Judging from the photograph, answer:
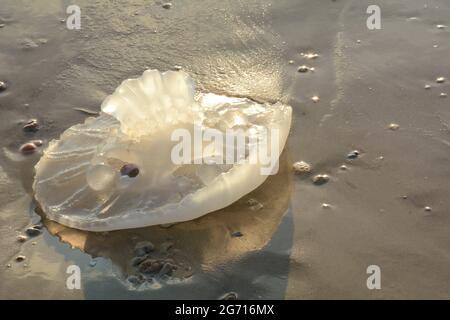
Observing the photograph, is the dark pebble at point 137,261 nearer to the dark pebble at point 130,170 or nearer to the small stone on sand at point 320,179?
the dark pebble at point 130,170

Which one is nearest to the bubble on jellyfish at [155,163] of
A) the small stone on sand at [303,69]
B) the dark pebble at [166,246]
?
the dark pebble at [166,246]

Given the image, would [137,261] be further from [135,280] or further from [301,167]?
[301,167]

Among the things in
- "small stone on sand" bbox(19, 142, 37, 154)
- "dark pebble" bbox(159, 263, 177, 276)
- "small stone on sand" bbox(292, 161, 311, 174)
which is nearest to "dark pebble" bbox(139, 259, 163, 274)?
"dark pebble" bbox(159, 263, 177, 276)

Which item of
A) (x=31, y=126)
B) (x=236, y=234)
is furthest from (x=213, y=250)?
(x=31, y=126)

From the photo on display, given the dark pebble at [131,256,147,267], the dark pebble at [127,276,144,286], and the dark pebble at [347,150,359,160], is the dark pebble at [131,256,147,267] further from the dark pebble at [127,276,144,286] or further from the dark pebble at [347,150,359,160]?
the dark pebble at [347,150,359,160]

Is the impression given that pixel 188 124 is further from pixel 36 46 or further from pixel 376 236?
pixel 36 46

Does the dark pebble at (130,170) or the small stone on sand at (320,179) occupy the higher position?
the dark pebble at (130,170)
